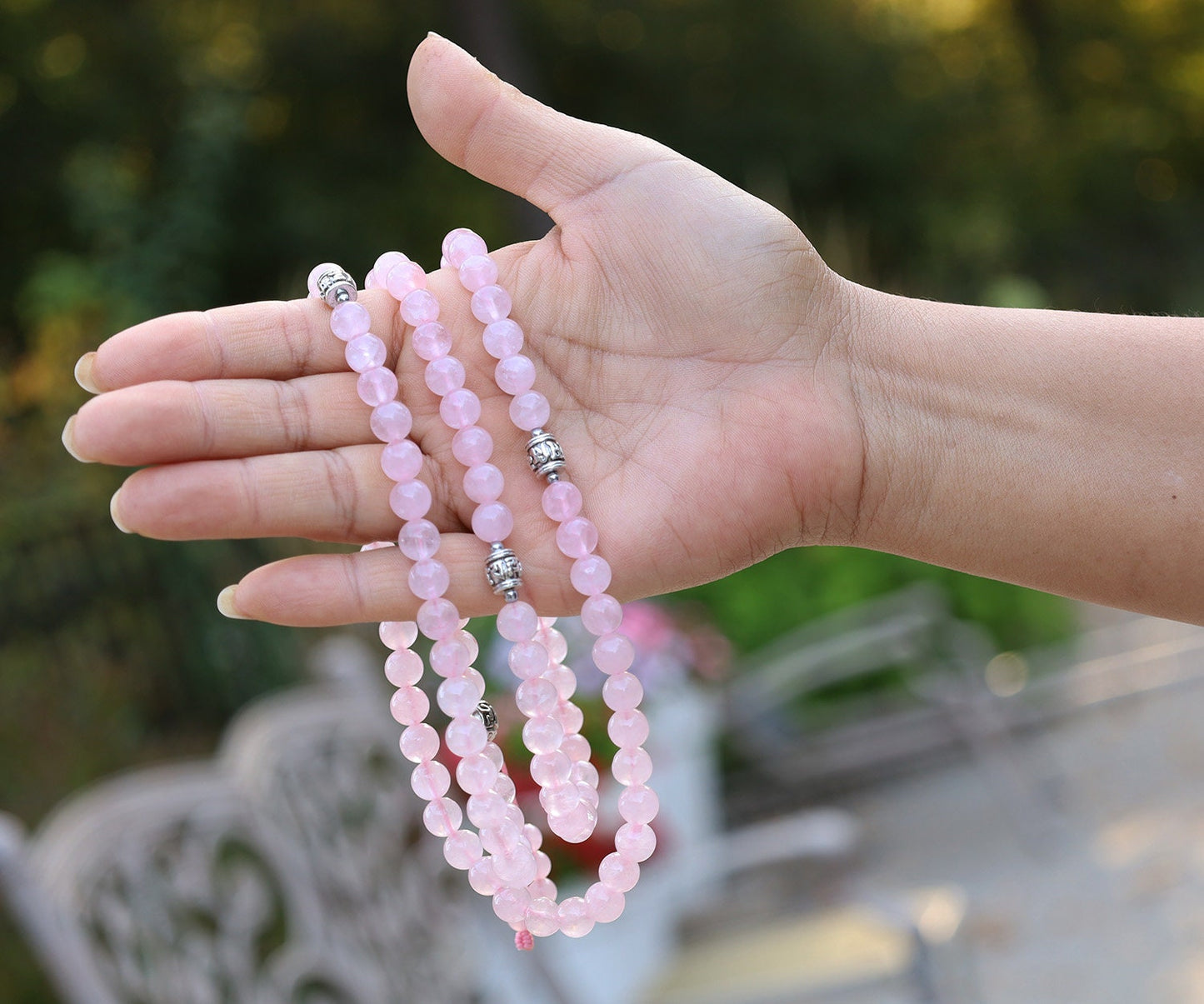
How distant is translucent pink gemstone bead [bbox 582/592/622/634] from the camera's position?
1.58 meters

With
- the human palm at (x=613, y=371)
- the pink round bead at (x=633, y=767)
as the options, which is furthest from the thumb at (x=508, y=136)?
the pink round bead at (x=633, y=767)

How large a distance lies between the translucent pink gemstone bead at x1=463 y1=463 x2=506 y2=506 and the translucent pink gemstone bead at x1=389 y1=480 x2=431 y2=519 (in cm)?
7

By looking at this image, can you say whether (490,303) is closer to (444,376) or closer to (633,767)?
(444,376)

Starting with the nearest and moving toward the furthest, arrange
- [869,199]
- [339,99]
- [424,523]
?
[424,523] → [339,99] → [869,199]

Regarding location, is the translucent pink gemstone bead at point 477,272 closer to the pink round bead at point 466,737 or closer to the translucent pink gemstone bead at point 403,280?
the translucent pink gemstone bead at point 403,280

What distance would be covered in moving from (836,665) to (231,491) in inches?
157

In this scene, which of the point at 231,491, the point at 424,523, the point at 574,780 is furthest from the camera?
the point at 574,780

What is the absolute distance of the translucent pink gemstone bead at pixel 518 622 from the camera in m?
1.55

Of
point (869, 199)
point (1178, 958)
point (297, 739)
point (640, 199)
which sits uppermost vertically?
point (869, 199)

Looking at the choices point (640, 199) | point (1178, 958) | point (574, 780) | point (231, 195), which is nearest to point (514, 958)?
point (574, 780)

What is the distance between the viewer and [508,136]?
1.67 meters

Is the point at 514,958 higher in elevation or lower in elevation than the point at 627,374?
lower

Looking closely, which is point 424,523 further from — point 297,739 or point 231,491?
point 297,739

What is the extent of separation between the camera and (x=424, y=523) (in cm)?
152
